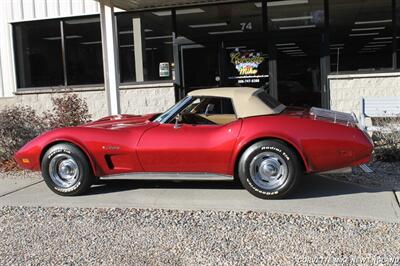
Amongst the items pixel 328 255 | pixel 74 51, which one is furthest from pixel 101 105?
pixel 328 255

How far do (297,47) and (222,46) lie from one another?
160 centimetres

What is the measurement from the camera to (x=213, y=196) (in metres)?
6.36

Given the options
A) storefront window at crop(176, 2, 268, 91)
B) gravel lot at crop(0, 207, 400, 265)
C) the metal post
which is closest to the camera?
gravel lot at crop(0, 207, 400, 265)

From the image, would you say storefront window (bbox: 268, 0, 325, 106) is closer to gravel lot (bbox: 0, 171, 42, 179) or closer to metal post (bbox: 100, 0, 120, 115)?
metal post (bbox: 100, 0, 120, 115)

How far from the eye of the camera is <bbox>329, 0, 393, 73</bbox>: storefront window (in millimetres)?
10438

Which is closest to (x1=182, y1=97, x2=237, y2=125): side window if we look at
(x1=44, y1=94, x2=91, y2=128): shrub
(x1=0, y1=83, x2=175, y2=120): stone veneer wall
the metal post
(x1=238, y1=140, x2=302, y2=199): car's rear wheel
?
(x1=238, y1=140, x2=302, y2=199): car's rear wheel

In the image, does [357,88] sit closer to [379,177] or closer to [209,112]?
[379,177]

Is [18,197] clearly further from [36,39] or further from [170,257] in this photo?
[36,39]

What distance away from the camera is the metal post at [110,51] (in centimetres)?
998

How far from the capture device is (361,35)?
10.6m

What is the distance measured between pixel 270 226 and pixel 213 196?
139cm

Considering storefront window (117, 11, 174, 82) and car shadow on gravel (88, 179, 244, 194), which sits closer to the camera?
car shadow on gravel (88, 179, 244, 194)

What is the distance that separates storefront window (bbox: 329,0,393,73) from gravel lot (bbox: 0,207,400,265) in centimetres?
608

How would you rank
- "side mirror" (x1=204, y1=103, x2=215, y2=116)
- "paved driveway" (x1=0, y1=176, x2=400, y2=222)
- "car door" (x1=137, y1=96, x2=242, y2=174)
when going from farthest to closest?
"side mirror" (x1=204, y1=103, x2=215, y2=116) → "car door" (x1=137, y1=96, x2=242, y2=174) → "paved driveway" (x1=0, y1=176, x2=400, y2=222)
